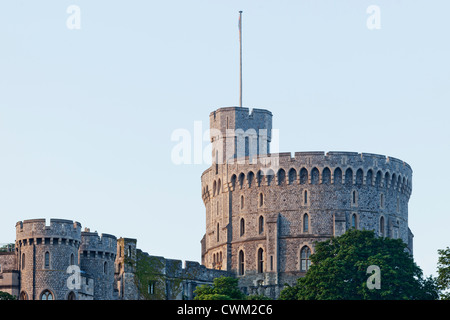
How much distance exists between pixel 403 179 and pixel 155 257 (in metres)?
25.7

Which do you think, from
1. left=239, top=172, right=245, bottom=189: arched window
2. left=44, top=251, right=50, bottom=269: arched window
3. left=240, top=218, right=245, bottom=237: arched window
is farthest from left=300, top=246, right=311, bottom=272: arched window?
left=44, top=251, right=50, bottom=269: arched window

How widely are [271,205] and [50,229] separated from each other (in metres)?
26.1

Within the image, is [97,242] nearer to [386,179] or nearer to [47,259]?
[47,259]

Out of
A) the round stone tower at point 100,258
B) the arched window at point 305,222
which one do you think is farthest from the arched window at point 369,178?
the round stone tower at point 100,258

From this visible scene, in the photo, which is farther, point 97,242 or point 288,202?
point 288,202

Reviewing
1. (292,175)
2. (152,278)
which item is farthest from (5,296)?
(292,175)

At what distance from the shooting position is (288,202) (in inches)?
4274

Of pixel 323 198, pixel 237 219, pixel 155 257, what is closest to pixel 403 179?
pixel 323 198

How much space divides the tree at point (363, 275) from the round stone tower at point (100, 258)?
13.0m

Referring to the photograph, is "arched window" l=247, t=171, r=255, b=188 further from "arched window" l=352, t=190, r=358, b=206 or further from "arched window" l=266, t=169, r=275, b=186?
"arched window" l=352, t=190, r=358, b=206

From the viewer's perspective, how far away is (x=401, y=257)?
301ft
